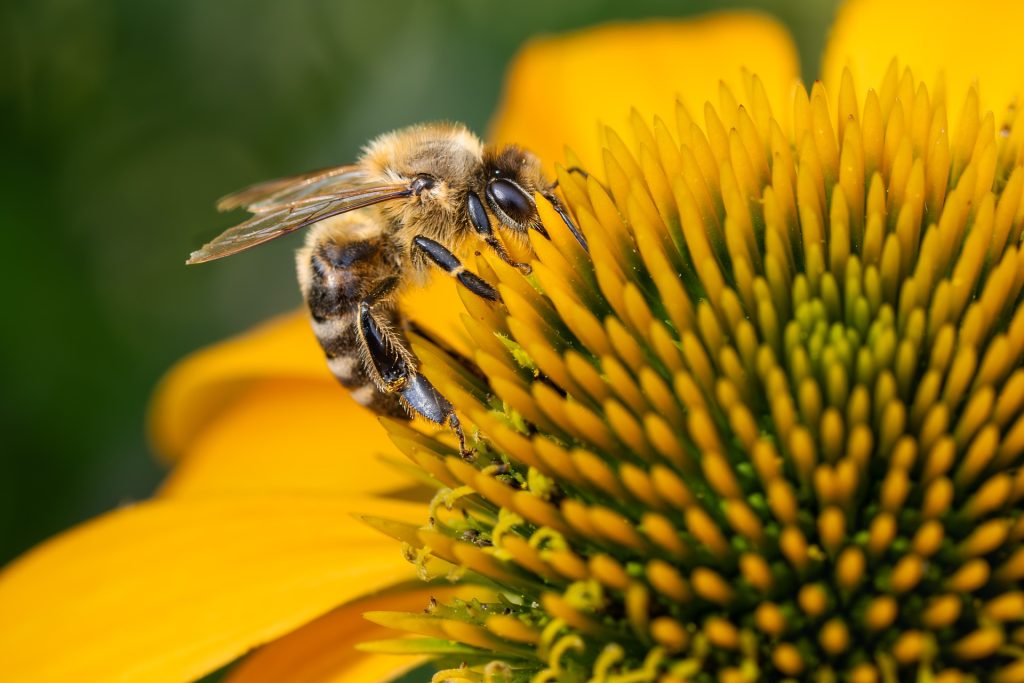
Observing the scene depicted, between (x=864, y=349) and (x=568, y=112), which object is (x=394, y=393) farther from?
(x=568, y=112)

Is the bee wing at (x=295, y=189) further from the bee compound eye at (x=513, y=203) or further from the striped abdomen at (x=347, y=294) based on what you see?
the bee compound eye at (x=513, y=203)

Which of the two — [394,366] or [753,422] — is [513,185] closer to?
[394,366]

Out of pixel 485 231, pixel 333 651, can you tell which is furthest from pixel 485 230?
pixel 333 651

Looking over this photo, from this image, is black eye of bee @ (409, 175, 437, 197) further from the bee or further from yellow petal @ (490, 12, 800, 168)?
yellow petal @ (490, 12, 800, 168)

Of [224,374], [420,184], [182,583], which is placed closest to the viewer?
[420,184]

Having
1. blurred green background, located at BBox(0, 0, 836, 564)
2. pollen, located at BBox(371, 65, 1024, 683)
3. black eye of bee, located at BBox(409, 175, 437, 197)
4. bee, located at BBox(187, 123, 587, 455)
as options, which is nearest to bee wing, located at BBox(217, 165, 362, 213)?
bee, located at BBox(187, 123, 587, 455)

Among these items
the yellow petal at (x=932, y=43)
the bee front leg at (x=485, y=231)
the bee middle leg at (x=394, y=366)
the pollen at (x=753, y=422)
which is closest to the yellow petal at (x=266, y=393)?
the bee middle leg at (x=394, y=366)

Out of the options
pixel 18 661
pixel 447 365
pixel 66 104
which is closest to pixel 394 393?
pixel 447 365
